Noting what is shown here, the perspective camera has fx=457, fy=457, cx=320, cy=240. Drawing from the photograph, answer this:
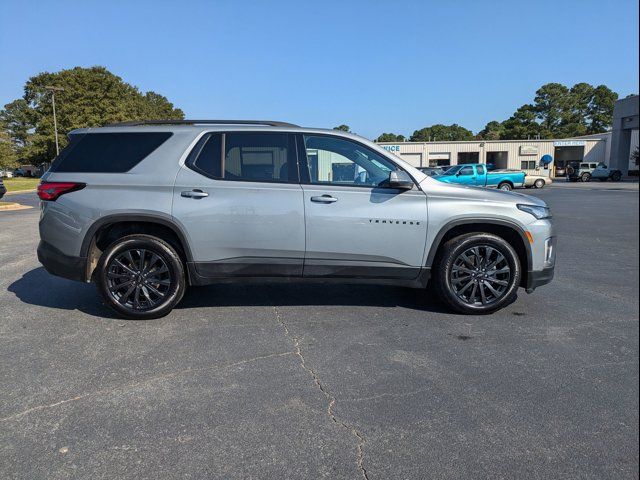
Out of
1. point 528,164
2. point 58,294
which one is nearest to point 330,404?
point 58,294

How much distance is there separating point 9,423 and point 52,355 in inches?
40.7

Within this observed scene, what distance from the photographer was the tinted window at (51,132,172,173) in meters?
4.62

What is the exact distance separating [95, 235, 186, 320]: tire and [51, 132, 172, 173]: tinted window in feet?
2.48

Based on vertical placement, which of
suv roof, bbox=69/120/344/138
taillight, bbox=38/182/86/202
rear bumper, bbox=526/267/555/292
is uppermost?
suv roof, bbox=69/120/344/138

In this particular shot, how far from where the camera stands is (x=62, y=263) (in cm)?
461

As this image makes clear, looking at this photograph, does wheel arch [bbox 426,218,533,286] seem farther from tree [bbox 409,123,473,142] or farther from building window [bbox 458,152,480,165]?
tree [bbox 409,123,473,142]

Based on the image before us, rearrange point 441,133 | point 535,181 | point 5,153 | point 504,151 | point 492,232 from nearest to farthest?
point 492,232 < point 535,181 < point 5,153 < point 504,151 < point 441,133

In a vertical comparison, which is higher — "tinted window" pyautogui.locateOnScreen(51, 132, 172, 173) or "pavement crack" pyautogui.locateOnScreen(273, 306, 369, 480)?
"tinted window" pyautogui.locateOnScreen(51, 132, 172, 173)

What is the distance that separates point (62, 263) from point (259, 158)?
2251 millimetres

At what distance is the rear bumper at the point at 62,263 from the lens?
4562 millimetres

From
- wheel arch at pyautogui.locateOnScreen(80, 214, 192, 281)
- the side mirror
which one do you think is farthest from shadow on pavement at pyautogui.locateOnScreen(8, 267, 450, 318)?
the side mirror

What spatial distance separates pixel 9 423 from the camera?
9.30ft

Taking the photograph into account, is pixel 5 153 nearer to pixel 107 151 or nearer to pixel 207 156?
pixel 107 151

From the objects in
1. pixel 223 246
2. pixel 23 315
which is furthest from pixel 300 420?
pixel 23 315
